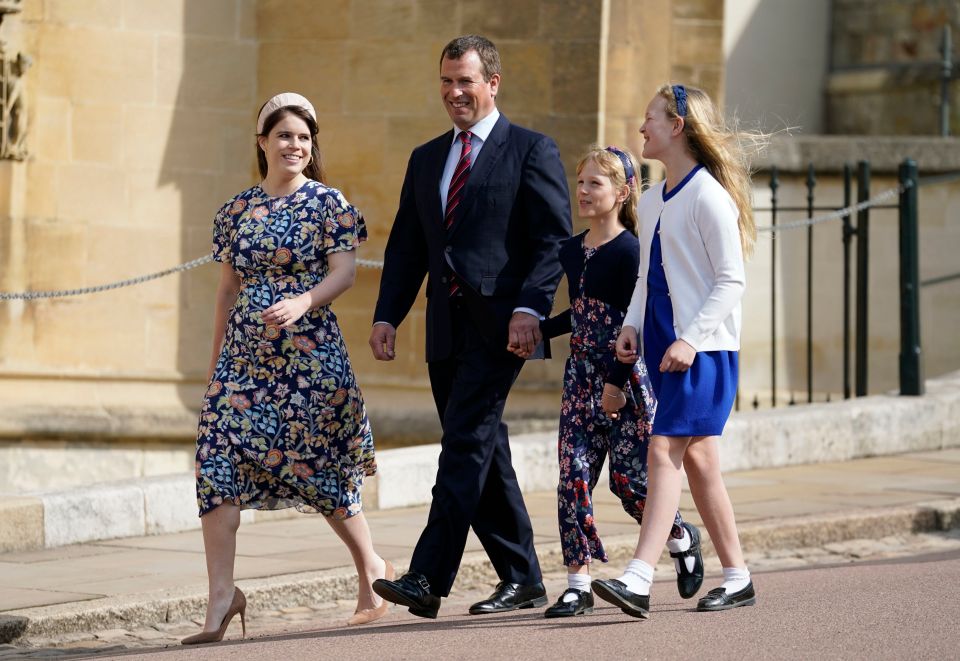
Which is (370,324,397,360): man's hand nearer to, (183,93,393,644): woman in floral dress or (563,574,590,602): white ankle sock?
(183,93,393,644): woman in floral dress

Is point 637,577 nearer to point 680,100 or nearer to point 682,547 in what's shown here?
point 682,547

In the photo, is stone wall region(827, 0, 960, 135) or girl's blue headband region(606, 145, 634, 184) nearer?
girl's blue headband region(606, 145, 634, 184)

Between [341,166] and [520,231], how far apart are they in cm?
526

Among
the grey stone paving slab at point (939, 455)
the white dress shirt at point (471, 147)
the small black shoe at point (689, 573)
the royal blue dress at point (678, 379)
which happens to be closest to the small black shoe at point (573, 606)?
the small black shoe at point (689, 573)

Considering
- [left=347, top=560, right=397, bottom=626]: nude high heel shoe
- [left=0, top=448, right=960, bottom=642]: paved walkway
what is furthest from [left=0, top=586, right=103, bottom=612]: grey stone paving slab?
[left=347, top=560, right=397, bottom=626]: nude high heel shoe

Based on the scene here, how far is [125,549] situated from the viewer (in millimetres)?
7238

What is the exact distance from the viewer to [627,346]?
5.64 m

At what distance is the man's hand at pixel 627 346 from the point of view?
18.5ft

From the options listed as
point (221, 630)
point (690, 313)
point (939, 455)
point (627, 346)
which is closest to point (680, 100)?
point (690, 313)

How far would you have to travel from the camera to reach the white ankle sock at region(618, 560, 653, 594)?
5367 mm

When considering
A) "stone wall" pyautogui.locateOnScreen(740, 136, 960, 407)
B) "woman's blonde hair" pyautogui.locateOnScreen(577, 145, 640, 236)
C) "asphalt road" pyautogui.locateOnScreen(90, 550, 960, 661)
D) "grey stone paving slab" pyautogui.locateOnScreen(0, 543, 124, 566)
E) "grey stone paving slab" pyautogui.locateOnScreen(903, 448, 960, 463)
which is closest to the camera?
"asphalt road" pyautogui.locateOnScreen(90, 550, 960, 661)

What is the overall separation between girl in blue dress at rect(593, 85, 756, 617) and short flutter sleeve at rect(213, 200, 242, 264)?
1265mm

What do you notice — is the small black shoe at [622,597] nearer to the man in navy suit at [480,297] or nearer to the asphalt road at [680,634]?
the asphalt road at [680,634]

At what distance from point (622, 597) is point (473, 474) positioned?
2.13ft
